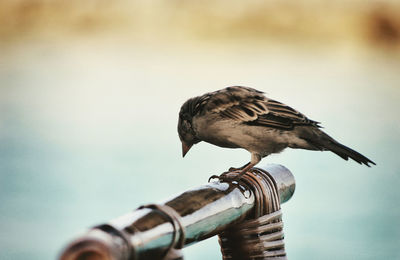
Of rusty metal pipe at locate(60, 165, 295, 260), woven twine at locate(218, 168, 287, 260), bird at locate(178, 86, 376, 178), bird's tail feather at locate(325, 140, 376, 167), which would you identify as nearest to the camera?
rusty metal pipe at locate(60, 165, 295, 260)

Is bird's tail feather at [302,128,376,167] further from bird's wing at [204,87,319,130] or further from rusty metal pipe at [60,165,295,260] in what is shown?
rusty metal pipe at [60,165,295,260]

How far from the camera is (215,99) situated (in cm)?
247

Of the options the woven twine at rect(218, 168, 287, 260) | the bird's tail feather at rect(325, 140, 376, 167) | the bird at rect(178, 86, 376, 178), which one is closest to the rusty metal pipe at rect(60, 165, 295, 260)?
the woven twine at rect(218, 168, 287, 260)

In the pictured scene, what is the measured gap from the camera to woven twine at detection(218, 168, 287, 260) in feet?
4.60

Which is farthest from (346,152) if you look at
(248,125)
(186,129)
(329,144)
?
(186,129)

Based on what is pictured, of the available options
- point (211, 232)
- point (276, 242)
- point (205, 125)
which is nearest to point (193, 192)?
point (211, 232)

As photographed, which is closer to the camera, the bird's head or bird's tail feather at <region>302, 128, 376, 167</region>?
bird's tail feather at <region>302, 128, 376, 167</region>

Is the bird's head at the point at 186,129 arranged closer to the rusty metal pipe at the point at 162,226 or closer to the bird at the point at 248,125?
the bird at the point at 248,125

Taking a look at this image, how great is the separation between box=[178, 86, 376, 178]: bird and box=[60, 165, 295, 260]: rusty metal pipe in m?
1.00

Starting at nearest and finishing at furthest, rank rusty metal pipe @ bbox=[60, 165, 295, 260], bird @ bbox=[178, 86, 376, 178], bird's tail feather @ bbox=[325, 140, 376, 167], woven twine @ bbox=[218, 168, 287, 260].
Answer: rusty metal pipe @ bbox=[60, 165, 295, 260] → woven twine @ bbox=[218, 168, 287, 260] → bird's tail feather @ bbox=[325, 140, 376, 167] → bird @ bbox=[178, 86, 376, 178]

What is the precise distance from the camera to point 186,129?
2498 millimetres

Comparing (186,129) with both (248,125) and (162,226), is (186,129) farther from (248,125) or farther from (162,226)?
(162,226)

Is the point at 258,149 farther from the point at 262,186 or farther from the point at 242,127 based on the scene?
the point at 262,186

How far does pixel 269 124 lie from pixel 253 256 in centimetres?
115
